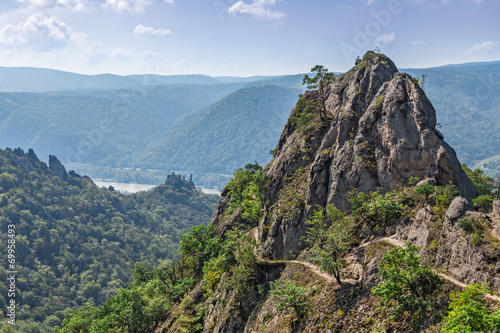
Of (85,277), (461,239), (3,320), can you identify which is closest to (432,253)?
(461,239)

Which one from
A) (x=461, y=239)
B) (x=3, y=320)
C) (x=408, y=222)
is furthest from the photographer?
(x=3, y=320)

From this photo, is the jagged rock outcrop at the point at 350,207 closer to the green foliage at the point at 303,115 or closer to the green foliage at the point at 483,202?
the green foliage at the point at 303,115

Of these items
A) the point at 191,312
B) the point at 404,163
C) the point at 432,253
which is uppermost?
the point at 404,163

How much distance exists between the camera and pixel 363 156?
3528 centimetres

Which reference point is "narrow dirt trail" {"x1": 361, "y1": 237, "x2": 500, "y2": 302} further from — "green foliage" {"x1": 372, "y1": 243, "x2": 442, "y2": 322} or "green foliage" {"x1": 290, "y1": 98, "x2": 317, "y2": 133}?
"green foliage" {"x1": 290, "y1": 98, "x2": 317, "y2": 133}

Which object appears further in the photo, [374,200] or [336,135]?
[336,135]

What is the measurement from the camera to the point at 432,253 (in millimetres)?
24062

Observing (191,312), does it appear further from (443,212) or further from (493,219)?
(493,219)

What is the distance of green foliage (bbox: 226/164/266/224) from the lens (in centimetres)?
4875

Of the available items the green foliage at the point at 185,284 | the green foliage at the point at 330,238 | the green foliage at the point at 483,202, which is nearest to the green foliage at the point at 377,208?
the green foliage at the point at 330,238

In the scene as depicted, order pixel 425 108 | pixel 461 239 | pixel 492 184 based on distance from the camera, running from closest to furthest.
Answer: pixel 461 239
pixel 425 108
pixel 492 184

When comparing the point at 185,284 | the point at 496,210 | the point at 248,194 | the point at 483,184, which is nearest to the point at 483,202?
the point at 496,210

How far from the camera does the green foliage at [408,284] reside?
20656 mm

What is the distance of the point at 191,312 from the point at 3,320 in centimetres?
11928
